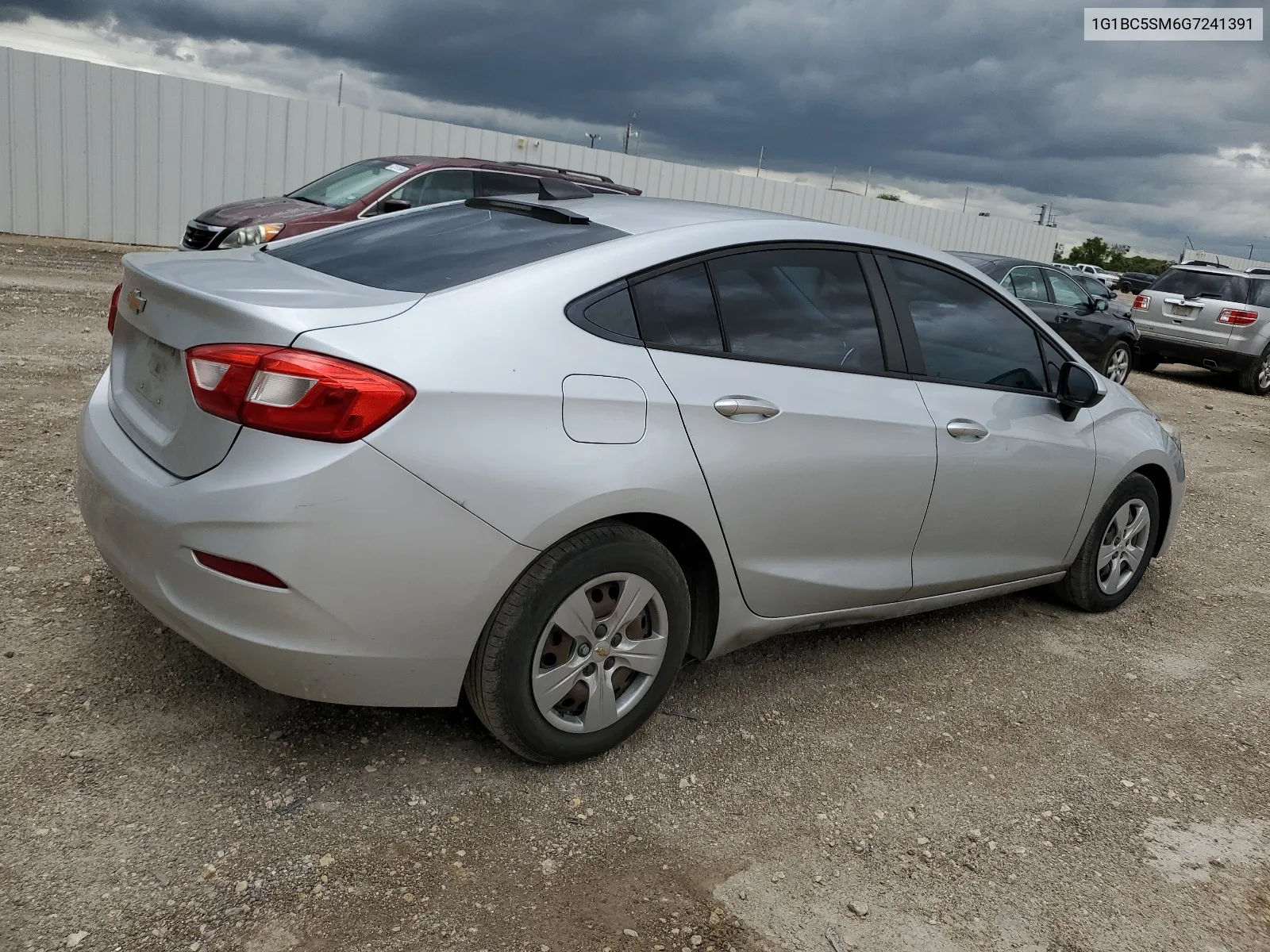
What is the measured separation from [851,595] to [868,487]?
0.40 m

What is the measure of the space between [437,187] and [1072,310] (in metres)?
7.54

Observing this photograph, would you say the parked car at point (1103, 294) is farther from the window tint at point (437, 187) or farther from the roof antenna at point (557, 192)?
the roof antenna at point (557, 192)

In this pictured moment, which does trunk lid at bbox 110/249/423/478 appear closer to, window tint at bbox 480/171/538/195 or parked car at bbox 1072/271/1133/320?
window tint at bbox 480/171/538/195

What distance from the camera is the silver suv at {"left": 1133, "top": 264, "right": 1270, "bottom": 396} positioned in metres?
14.2

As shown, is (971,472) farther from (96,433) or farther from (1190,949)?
(96,433)

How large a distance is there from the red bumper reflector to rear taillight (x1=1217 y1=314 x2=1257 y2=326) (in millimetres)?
14844

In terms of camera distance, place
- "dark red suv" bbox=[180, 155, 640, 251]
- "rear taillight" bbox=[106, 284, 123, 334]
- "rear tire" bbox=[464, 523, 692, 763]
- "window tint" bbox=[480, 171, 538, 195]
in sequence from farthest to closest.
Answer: "window tint" bbox=[480, 171, 538, 195] → "dark red suv" bbox=[180, 155, 640, 251] → "rear taillight" bbox=[106, 284, 123, 334] → "rear tire" bbox=[464, 523, 692, 763]

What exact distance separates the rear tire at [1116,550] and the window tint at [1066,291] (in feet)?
25.4

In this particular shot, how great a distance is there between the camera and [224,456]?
2.54 metres

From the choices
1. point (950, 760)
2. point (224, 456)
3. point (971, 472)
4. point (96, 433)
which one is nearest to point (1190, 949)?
point (950, 760)

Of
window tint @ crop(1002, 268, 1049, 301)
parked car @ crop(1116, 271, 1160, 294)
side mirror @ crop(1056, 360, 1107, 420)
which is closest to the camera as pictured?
side mirror @ crop(1056, 360, 1107, 420)

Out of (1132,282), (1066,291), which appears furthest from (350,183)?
(1132,282)

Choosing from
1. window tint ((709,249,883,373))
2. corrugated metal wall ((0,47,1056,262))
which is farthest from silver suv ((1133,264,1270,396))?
corrugated metal wall ((0,47,1056,262))

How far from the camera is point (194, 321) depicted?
2.71 meters
